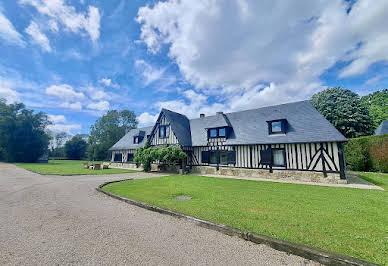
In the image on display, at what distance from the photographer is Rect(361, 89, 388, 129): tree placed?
29.9 meters

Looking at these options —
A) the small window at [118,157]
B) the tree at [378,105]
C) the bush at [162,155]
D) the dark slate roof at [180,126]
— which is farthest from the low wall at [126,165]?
the tree at [378,105]

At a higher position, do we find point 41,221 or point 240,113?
point 240,113

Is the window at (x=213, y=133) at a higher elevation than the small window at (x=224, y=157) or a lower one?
higher

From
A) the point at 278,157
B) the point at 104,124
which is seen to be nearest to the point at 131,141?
the point at 278,157

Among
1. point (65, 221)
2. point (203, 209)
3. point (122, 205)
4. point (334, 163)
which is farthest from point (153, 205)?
point (334, 163)

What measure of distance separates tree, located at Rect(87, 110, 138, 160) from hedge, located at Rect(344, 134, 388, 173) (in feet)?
135

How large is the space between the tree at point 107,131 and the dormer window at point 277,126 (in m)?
36.5

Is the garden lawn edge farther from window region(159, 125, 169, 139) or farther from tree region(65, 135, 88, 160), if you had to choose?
tree region(65, 135, 88, 160)

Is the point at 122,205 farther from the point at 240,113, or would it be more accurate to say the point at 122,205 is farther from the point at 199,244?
the point at 240,113

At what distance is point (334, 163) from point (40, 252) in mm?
13328

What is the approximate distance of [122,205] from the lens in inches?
224

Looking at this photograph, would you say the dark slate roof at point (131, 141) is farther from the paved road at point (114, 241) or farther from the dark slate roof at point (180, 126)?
the paved road at point (114, 241)

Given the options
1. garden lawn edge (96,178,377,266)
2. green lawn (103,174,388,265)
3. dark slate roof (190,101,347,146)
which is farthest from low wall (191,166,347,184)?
garden lawn edge (96,178,377,266)

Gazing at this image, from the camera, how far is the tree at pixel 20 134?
30.5m
